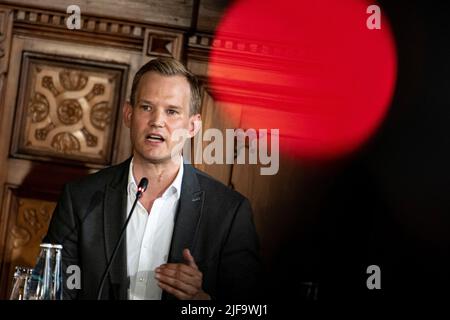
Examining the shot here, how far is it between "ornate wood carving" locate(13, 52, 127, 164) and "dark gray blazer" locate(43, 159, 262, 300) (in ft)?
1.41

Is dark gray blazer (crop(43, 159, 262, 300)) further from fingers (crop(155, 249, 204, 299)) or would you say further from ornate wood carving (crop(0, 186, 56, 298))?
ornate wood carving (crop(0, 186, 56, 298))

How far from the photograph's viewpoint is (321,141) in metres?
3.46

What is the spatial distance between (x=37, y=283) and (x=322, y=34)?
1998mm

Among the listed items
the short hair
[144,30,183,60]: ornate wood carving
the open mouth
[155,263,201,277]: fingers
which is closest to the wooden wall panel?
[144,30,183,60]: ornate wood carving

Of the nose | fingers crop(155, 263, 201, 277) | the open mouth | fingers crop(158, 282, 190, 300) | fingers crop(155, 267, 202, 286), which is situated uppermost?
the nose

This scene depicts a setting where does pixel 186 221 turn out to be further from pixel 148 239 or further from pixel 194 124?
pixel 194 124

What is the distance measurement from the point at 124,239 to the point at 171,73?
667 millimetres

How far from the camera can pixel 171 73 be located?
118 inches

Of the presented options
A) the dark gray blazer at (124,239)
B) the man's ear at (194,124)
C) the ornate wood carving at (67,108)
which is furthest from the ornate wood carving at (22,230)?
the man's ear at (194,124)

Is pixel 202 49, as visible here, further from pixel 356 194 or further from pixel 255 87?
pixel 356 194

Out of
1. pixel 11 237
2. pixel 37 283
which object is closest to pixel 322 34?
pixel 11 237

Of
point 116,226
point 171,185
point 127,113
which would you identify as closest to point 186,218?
point 171,185

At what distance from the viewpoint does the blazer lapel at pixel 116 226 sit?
2.77 meters

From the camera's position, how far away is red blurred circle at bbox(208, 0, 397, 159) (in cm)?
337
